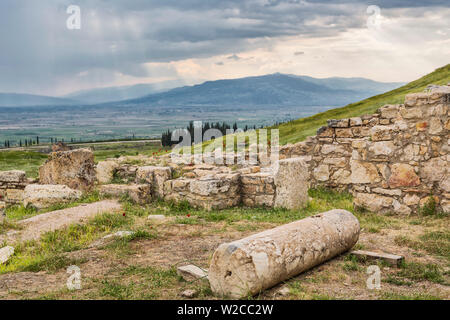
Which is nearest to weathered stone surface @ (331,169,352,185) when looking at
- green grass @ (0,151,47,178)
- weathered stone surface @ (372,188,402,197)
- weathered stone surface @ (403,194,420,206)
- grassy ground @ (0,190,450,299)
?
grassy ground @ (0,190,450,299)

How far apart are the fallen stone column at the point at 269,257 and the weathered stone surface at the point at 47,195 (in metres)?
9.10

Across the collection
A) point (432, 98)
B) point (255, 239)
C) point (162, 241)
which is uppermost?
point (432, 98)

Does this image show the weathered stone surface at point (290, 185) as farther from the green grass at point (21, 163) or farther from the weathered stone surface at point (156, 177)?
the green grass at point (21, 163)

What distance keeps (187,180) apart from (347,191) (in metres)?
5.15

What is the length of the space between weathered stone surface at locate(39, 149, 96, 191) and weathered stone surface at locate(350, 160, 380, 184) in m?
9.12

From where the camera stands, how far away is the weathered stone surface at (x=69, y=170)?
14656mm

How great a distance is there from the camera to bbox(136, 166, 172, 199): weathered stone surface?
12.6 m

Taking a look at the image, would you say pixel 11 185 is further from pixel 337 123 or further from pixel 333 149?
pixel 337 123

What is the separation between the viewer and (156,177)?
1272cm

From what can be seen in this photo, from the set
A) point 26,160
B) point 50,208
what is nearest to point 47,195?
point 50,208

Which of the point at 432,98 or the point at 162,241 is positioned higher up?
the point at 432,98
